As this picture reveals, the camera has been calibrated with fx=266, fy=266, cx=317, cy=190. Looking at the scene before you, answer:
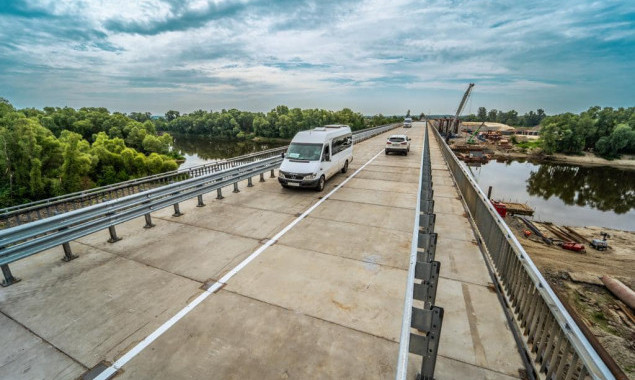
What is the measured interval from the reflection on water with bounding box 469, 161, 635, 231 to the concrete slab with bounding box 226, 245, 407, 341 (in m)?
32.0

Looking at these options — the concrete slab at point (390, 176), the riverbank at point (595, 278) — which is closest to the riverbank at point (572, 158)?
the riverbank at point (595, 278)

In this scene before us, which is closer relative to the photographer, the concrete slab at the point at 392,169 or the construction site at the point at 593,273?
the construction site at the point at 593,273

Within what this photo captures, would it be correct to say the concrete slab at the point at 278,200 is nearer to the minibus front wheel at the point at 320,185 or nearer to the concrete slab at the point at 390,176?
the minibus front wheel at the point at 320,185

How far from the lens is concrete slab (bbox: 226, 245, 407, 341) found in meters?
4.11

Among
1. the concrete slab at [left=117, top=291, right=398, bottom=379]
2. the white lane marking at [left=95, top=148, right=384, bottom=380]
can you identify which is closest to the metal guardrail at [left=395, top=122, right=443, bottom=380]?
the concrete slab at [left=117, top=291, right=398, bottom=379]

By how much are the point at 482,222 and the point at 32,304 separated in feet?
29.4

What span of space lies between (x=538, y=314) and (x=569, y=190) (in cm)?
5188

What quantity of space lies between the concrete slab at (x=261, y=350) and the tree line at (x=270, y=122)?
91.8 m

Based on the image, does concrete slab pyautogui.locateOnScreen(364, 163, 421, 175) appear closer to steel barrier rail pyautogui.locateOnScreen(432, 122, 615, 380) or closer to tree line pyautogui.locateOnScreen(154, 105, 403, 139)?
steel barrier rail pyautogui.locateOnScreen(432, 122, 615, 380)

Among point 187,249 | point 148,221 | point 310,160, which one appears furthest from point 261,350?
point 310,160

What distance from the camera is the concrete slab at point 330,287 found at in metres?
4.11

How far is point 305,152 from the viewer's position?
36.4ft

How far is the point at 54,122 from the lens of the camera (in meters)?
69.6

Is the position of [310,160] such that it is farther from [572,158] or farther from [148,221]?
[572,158]
